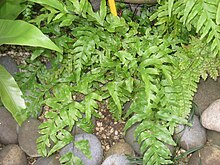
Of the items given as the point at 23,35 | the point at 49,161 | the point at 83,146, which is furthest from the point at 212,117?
the point at 23,35

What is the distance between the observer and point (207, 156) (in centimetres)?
219

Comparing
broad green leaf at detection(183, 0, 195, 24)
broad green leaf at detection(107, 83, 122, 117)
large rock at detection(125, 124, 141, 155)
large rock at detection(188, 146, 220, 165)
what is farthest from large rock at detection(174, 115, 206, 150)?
broad green leaf at detection(183, 0, 195, 24)

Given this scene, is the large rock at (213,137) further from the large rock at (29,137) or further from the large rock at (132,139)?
the large rock at (29,137)

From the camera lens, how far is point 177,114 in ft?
6.75

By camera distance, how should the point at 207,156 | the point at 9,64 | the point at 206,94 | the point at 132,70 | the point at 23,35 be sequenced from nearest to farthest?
the point at 23,35, the point at 132,70, the point at 207,156, the point at 206,94, the point at 9,64

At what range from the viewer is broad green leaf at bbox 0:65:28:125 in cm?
227

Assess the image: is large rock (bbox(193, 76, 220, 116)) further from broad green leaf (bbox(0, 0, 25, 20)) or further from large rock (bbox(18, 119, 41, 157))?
broad green leaf (bbox(0, 0, 25, 20))

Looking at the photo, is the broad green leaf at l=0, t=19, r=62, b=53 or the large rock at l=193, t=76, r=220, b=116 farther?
the large rock at l=193, t=76, r=220, b=116

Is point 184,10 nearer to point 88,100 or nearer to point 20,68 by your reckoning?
point 88,100

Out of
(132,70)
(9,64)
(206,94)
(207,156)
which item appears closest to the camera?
(132,70)

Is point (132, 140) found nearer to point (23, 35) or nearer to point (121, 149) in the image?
point (121, 149)

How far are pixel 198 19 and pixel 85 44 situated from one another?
526mm

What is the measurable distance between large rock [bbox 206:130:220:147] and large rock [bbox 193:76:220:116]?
4.3 inches

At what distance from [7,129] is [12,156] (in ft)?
0.50
